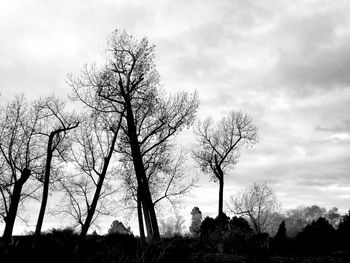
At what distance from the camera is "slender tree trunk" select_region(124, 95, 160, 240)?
770 inches

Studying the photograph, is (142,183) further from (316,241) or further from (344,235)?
(344,235)

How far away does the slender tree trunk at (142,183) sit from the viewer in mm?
19562

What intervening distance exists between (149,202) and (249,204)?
32.3 meters

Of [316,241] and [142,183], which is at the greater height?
[142,183]

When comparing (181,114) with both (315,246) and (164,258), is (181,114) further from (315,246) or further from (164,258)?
(164,258)

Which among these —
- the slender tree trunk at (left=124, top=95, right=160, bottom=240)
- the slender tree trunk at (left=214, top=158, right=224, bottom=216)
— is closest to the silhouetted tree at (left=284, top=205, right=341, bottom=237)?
the slender tree trunk at (left=214, top=158, right=224, bottom=216)

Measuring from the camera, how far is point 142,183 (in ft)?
66.6

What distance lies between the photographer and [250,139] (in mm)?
29891

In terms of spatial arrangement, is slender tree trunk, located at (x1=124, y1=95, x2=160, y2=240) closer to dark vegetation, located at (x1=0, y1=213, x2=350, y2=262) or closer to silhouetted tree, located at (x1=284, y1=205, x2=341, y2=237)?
dark vegetation, located at (x1=0, y1=213, x2=350, y2=262)

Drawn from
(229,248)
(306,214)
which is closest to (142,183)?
(229,248)

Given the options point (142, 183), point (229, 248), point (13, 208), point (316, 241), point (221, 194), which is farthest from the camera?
point (221, 194)

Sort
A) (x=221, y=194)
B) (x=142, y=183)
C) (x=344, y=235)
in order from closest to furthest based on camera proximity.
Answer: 1. (x=344, y=235)
2. (x=142, y=183)
3. (x=221, y=194)

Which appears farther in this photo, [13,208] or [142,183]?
[13,208]

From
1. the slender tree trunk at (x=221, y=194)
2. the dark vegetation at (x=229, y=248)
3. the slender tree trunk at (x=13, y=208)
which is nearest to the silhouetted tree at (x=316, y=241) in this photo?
the dark vegetation at (x=229, y=248)
